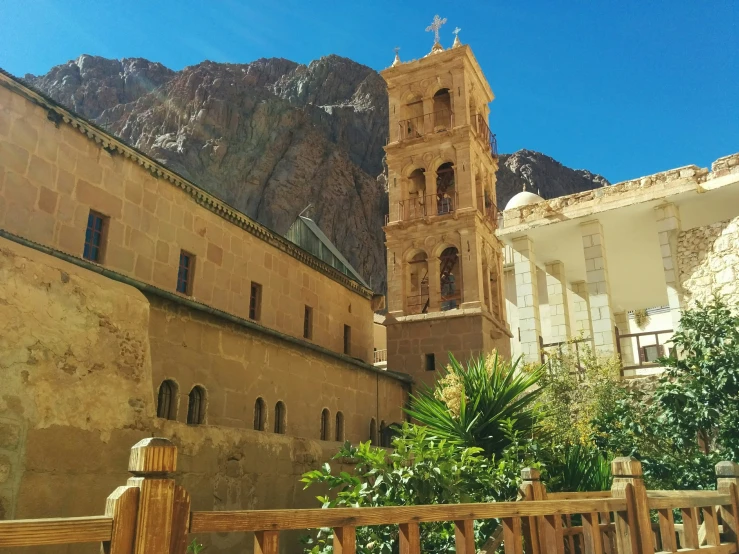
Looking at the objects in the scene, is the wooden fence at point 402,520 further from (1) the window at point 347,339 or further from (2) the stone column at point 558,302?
(1) the window at point 347,339

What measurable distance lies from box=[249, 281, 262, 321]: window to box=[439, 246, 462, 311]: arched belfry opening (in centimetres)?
813

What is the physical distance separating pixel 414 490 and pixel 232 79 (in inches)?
2188

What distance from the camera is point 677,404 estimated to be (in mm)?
8336

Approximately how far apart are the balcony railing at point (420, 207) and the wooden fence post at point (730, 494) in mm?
17486

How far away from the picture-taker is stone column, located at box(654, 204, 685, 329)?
14852 millimetres

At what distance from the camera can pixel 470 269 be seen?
864 inches

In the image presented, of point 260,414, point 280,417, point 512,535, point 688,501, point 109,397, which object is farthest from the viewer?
point 280,417

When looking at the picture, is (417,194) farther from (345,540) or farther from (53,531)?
(53,531)

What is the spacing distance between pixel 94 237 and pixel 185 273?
2.62m

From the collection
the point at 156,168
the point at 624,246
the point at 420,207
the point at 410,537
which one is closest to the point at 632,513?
the point at 410,537

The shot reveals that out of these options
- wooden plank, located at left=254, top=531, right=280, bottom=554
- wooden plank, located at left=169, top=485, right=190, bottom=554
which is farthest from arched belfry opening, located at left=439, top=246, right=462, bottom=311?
wooden plank, located at left=169, top=485, right=190, bottom=554

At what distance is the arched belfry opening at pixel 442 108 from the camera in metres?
24.8

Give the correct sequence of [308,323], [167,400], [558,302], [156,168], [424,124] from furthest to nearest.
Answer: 1. [424,124]
2. [308,323]
3. [558,302]
4. [156,168]
5. [167,400]

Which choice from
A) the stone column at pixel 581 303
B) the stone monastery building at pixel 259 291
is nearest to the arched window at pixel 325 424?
the stone monastery building at pixel 259 291
